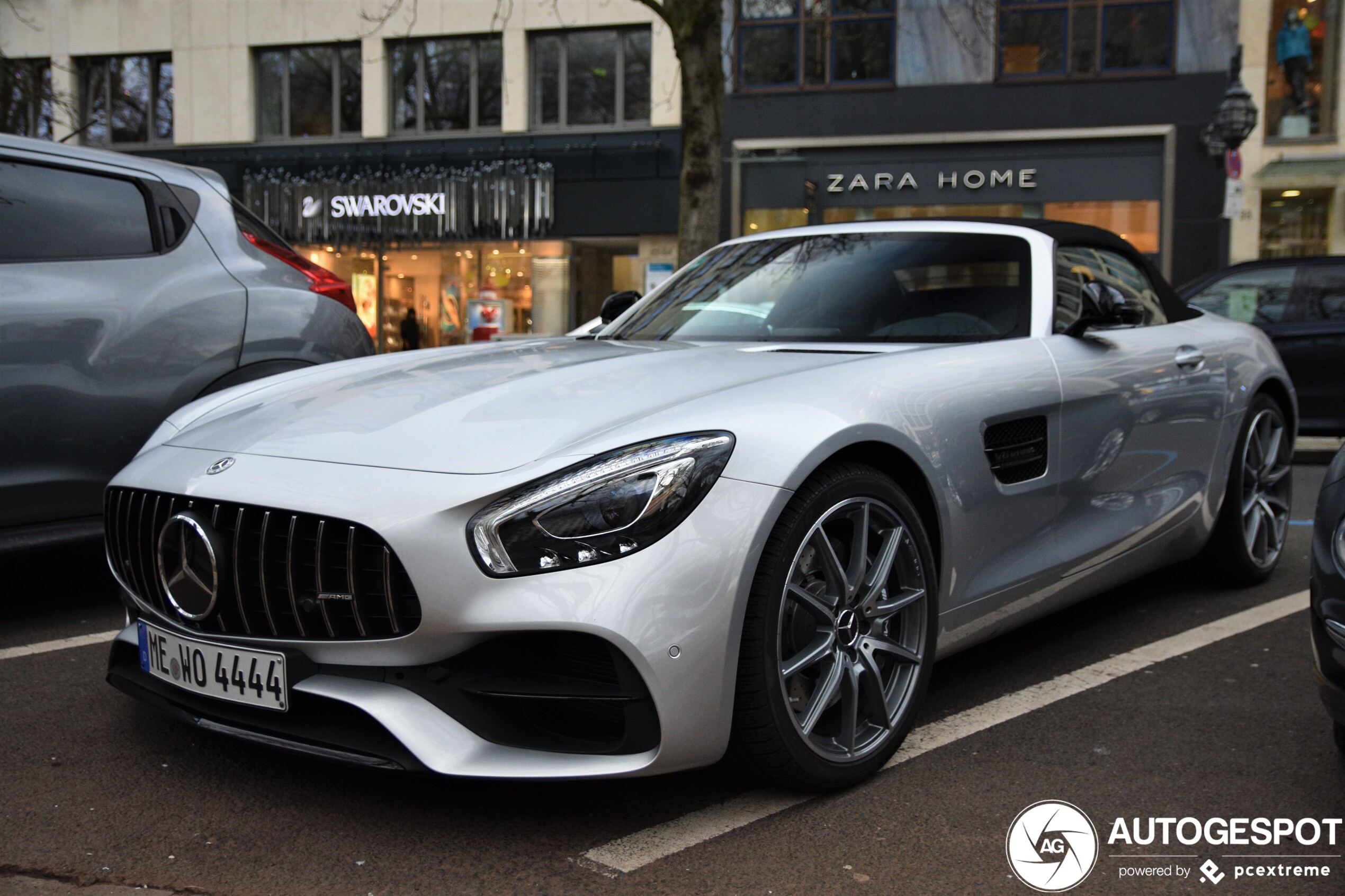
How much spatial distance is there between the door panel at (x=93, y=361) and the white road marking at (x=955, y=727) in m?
2.65

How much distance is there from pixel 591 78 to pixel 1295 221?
11.3 meters

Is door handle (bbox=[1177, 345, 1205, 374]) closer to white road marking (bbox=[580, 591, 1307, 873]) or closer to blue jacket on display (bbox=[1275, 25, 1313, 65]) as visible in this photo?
white road marking (bbox=[580, 591, 1307, 873])

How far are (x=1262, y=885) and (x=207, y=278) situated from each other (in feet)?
13.0

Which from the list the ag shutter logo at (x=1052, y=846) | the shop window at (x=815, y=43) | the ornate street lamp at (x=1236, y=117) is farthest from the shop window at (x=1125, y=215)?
the ag shutter logo at (x=1052, y=846)

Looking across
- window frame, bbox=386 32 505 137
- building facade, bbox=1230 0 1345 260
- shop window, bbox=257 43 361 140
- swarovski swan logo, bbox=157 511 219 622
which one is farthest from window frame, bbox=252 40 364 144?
swarovski swan logo, bbox=157 511 219 622

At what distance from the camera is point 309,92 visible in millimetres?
21141

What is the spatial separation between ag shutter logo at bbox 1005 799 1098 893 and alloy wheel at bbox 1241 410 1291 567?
2446 millimetres

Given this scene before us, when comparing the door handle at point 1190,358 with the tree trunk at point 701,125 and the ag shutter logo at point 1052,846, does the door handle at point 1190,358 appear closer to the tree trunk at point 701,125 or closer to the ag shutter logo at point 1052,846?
the ag shutter logo at point 1052,846

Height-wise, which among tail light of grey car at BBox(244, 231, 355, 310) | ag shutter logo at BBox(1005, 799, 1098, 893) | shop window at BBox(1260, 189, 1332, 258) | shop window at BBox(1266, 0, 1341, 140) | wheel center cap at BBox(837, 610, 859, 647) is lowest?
ag shutter logo at BBox(1005, 799, 1098, 893)

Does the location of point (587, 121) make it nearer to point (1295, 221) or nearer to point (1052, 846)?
point (1295, 221)

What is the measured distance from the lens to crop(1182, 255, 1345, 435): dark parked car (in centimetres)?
923

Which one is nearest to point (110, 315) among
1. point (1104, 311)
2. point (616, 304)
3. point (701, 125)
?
point (616, 304)

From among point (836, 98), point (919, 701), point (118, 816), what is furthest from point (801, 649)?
point (836, 98)

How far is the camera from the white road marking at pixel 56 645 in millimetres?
3758
